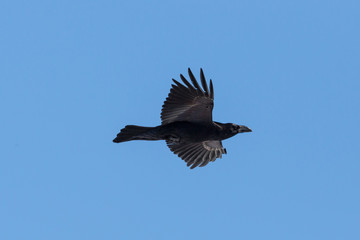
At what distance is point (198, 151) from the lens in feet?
58.7

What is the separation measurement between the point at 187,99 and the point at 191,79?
0.58m

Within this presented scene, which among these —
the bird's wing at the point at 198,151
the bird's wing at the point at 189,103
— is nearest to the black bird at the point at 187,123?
the bird's wing at the point at 189,103

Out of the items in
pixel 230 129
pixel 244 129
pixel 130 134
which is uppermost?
pixel 244 129

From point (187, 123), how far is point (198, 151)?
1.60 m

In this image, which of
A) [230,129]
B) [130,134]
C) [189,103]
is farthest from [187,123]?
[130,134]

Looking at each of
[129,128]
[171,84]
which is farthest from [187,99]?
[129,128]

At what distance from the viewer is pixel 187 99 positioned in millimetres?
15883

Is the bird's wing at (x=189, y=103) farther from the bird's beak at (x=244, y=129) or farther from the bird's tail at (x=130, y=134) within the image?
the bird's beak at (x=244, y=129)

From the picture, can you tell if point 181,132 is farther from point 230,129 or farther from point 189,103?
point 230,129

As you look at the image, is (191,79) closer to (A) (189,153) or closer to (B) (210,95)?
(B) (210,95)

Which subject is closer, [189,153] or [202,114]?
[202,114]

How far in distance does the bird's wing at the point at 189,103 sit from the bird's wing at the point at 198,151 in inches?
53.8

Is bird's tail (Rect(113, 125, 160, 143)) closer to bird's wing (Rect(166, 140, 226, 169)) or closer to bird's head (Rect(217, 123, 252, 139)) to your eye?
bird's wing (Rect(166, 140, 226, 169))

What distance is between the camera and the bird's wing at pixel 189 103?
1563 centimetres
